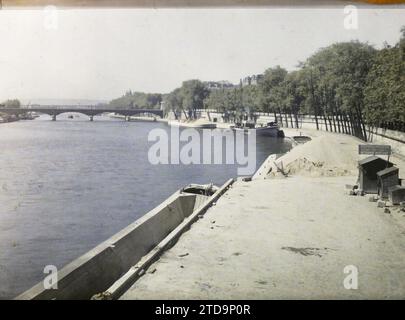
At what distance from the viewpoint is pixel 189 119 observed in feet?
305

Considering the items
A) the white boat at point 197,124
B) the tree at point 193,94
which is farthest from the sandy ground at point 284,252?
the tree at point 193,94

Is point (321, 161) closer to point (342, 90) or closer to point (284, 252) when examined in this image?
point (342, 90)

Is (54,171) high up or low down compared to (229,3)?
down

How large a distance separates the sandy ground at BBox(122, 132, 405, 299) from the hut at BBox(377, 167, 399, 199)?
77 centimetres

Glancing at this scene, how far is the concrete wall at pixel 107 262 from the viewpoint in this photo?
8547mm

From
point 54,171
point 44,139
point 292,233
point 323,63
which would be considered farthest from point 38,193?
point 323,63

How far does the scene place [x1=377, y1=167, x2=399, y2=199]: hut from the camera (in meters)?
14.1

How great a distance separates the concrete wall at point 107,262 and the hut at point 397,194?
24.1 feet

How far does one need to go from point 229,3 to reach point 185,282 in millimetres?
4640

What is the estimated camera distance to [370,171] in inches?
591

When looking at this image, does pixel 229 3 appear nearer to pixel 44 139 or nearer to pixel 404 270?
pixel 404 270

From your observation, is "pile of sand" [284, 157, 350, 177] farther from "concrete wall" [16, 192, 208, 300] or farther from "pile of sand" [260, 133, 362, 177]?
"concrete wall" [16, 192, 208, 300]

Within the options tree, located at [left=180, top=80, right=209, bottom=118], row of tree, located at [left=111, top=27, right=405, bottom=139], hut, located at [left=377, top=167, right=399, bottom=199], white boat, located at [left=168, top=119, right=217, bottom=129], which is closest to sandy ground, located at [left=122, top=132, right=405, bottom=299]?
hut, located at [left=377, top=167, right=399, bottom=199]

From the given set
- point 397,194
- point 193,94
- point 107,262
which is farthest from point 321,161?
point 193,94
